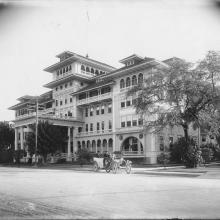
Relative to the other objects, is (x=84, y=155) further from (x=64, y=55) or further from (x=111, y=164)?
(x=64, y=55)

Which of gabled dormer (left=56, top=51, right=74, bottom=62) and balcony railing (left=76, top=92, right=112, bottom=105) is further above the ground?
gabled dormer (left=56, top=51, right=74, bottom=62)

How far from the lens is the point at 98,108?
54531mm

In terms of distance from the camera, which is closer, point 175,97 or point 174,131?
point 175,97

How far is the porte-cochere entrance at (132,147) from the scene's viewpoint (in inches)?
1812

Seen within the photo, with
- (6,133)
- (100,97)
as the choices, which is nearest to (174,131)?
(100,97)

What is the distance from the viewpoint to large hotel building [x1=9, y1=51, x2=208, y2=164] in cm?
4578

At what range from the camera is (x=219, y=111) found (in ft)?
95.0

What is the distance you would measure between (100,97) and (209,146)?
690 inches

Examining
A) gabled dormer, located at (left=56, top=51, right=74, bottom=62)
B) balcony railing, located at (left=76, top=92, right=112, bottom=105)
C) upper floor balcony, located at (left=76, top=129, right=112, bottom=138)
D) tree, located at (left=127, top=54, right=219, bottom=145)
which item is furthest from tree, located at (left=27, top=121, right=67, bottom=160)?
tree, located at (left=127, top=54, right=219, bottom=145)

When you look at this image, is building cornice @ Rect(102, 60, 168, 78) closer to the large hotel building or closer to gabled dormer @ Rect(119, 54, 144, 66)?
the large hotel building

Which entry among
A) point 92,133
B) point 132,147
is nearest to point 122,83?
point 132,147

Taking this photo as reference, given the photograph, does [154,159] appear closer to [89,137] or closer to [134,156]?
[134,156]

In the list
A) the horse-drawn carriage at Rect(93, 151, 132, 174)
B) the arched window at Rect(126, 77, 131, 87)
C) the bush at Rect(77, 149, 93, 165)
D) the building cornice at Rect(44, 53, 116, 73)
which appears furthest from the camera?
the building cornice at Rect(44, 53, 116, 73)

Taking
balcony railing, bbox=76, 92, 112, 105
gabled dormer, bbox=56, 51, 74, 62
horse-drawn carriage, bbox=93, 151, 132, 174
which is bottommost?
horse-drawn carriage, bbox=93, 151, 132, 174
